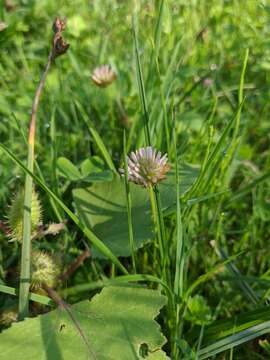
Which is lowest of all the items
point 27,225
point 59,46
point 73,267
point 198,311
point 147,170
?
point 198,311

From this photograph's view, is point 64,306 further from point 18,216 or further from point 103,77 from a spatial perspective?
point 103,77

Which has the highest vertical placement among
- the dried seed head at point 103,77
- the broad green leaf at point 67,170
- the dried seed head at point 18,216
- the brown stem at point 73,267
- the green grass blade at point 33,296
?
the dried seed head at point 103,77

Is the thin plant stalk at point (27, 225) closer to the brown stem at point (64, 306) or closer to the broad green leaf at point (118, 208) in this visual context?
the brown stem at point (64, 306)

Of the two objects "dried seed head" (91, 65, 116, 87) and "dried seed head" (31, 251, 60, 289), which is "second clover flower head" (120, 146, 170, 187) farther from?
"dried seed head" (91, 65, 116, 87)

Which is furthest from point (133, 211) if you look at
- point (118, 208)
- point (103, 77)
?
point (103, 77)

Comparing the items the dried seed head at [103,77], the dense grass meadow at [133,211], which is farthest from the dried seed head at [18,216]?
the dried seed head at [103,77]

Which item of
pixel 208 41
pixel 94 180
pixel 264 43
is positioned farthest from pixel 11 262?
pixel 208 41

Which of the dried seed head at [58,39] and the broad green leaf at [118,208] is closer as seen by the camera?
the dried seed head at [58,39]

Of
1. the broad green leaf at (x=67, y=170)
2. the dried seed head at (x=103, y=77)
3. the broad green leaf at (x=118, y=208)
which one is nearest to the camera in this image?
the broad green leaf at (x=118, y=208)
